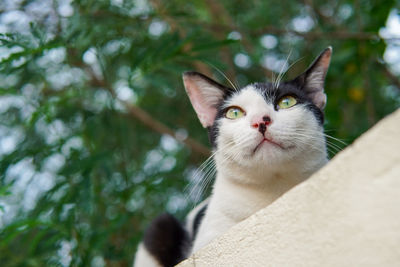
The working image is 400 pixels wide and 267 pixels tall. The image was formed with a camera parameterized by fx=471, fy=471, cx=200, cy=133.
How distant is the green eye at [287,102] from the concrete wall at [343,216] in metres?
0.84

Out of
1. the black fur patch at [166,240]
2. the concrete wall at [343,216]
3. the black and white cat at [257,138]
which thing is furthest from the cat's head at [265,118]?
the black fur patch at [166,240]

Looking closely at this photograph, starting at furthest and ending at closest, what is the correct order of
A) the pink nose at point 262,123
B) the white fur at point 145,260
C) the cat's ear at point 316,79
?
1. the white fur at point 145,260
2. the cat's ear at point 316,79
3. the pink nose at point 262,123

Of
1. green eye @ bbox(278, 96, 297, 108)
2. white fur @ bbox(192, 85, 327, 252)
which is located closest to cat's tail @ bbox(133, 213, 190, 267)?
white fur @ bbox(192, 85, 327, 252)

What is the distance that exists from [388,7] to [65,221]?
2404 millimetres

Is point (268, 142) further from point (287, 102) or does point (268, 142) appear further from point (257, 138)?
point (287, 102)

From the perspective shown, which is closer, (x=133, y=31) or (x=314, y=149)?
(x=314, y=149)

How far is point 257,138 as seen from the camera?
1980mm

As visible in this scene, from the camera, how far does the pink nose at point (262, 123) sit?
1970 mm

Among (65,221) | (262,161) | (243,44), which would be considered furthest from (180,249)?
(243,44)

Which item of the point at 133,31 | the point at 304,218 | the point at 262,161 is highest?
the point at 304,218

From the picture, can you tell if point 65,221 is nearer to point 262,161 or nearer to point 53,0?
point 262,161

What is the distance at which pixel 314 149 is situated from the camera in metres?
2.17

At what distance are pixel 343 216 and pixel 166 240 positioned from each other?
181cm

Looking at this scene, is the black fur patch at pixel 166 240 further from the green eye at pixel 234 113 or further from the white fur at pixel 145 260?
Result: the green eye at pixel 234 113
